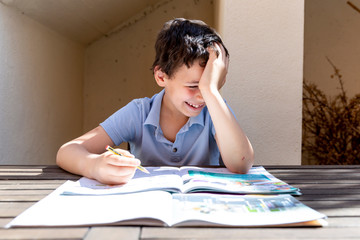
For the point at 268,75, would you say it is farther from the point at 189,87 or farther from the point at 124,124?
the point at 124,124

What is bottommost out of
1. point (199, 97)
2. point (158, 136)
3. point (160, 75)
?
point (158, 136)

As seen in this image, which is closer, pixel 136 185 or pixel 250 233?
pixel 250 233

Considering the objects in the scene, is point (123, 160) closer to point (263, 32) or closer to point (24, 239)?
point (24, 239)

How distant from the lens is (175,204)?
0.93 meters

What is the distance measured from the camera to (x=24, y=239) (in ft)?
2.37

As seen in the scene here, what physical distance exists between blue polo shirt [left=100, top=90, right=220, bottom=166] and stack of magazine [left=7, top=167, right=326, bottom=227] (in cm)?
51

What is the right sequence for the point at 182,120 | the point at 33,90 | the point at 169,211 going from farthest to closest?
the point at 33,90 < the point at 182,120 < the point at 169,211

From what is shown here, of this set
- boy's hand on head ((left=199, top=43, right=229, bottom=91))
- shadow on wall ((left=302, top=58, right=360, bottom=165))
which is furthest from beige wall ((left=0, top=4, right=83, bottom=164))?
shadow on wall ((left=302, top=58, right=360, bottom=165))

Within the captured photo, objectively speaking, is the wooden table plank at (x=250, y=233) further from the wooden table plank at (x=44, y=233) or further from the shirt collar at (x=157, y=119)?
the shirt collar at (x=157, y=119)

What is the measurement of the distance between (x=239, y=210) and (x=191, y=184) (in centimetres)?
23

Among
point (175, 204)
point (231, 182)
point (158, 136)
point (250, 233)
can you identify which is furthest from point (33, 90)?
point (250, 233)

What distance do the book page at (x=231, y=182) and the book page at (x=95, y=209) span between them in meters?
0.13

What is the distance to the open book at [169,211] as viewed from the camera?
0.81 m

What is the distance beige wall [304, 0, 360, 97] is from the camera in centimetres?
375
